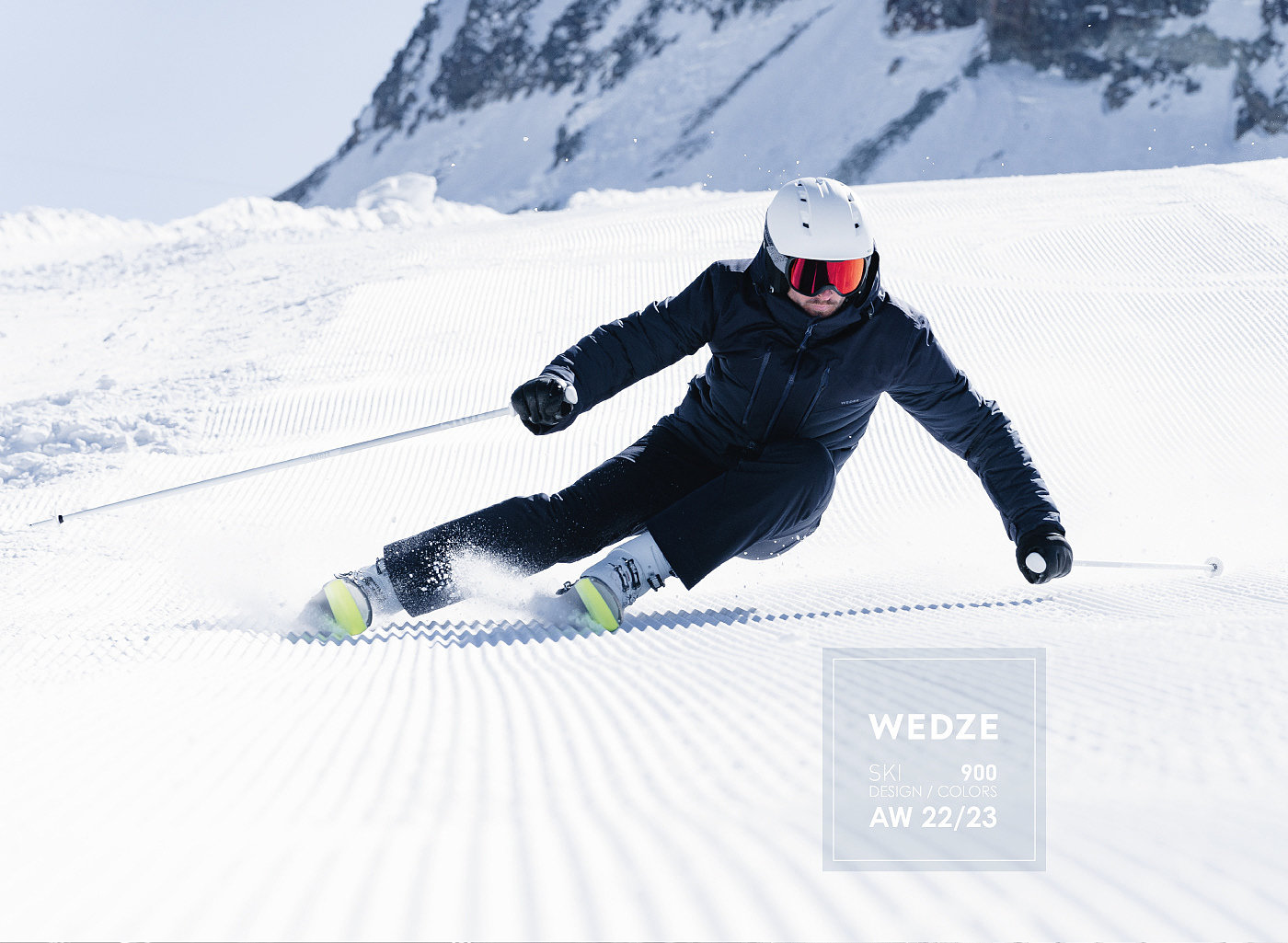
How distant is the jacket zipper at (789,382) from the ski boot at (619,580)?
1.41 ft

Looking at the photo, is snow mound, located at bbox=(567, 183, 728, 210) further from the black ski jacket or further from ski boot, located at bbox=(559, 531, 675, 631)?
ski boot, located at bbox=(559, 531, 675, 631)

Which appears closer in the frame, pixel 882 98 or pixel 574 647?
pixel 574 647

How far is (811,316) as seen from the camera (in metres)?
2.44

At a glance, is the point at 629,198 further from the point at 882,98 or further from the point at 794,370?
the point at 882,98

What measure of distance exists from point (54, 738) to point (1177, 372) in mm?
5673

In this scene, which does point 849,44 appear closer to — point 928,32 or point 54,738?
point 928,32

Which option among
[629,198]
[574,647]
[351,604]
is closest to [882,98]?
[629,198]

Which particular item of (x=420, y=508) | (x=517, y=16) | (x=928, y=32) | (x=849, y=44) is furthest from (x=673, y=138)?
(x=420, y=508)

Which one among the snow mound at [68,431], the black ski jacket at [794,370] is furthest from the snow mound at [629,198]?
the black ski jacket at [794,370]

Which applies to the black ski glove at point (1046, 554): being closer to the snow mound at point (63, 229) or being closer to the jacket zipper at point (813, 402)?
the jacket zipper at point (813, 402)

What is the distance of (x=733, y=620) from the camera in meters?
2.37

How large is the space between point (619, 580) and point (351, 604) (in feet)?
1.88

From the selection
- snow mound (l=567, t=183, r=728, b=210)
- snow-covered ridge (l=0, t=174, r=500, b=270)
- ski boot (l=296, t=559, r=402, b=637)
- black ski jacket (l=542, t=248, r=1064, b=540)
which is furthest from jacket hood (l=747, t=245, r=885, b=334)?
snow mound (l=567, t=183, r=728, b=210)

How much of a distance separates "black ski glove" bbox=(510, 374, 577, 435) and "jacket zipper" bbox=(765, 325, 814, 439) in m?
0.50
